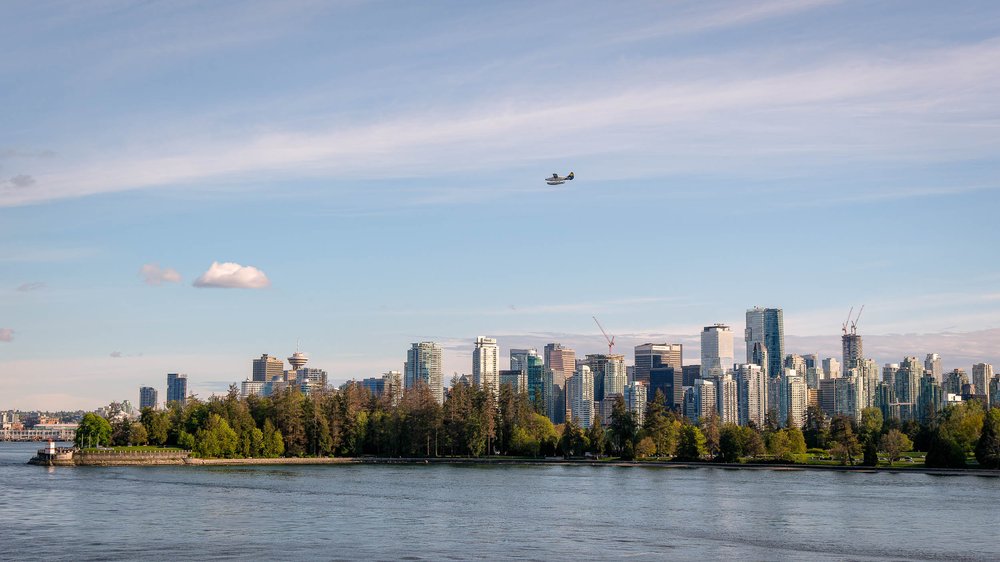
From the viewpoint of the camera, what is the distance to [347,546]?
7475 centimetres

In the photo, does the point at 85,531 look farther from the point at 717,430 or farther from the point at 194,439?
the point at 717,430

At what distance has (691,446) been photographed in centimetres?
18300

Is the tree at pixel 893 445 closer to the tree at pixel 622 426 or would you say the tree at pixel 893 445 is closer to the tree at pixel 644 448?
the tree at pixel 644 448

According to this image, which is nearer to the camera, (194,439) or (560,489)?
(560,489)

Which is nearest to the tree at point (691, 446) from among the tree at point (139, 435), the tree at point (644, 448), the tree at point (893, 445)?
the tree at point (644, 448)

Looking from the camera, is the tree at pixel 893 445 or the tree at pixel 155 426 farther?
the tree at pixel 155 426

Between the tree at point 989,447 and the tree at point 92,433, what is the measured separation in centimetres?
13569

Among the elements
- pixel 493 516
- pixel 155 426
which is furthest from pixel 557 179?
pixel 155 426

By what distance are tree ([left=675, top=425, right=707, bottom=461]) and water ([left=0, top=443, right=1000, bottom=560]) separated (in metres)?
32.7

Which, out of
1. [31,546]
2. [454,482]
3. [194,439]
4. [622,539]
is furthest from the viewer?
[194,439]

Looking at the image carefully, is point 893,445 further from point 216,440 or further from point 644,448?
point 216,440

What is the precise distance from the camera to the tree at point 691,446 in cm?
18300

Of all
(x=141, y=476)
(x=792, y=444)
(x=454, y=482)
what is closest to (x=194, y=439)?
(x=141, y=476)

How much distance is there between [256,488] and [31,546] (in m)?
51.9
